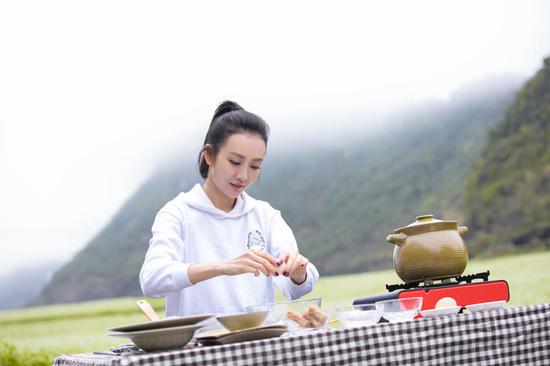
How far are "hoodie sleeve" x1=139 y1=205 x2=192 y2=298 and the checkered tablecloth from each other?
33 centimetres

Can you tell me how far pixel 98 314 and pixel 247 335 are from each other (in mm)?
9479

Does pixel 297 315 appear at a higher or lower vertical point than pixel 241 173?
lower

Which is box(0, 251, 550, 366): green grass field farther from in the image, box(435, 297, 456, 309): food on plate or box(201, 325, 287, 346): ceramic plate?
box(201, 325, 287, 346): ceramic plate

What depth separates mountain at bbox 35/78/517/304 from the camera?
520 inches

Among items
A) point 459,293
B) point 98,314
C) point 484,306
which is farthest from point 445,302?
point 98,314

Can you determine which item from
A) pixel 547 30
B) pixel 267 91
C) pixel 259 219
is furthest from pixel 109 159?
pixel 259 219

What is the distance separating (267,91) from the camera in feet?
44.6

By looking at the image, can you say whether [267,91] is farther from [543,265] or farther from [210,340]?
[210,340]

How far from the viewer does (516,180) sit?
1346cm

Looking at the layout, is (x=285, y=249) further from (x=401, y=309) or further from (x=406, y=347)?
(x=406, y=347)

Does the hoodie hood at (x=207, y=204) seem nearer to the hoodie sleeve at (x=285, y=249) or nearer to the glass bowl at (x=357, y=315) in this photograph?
the hoodie sleeve at (x=285, y=249)

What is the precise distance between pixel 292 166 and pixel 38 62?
6523 mm

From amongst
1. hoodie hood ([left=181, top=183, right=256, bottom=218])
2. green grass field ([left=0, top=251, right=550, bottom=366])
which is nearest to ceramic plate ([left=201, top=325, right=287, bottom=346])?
hoodie hood ([left=181, top=183, right=256, bottom=218])

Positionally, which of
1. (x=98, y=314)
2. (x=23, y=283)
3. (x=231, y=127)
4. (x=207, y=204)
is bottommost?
(x=98, y=314)
